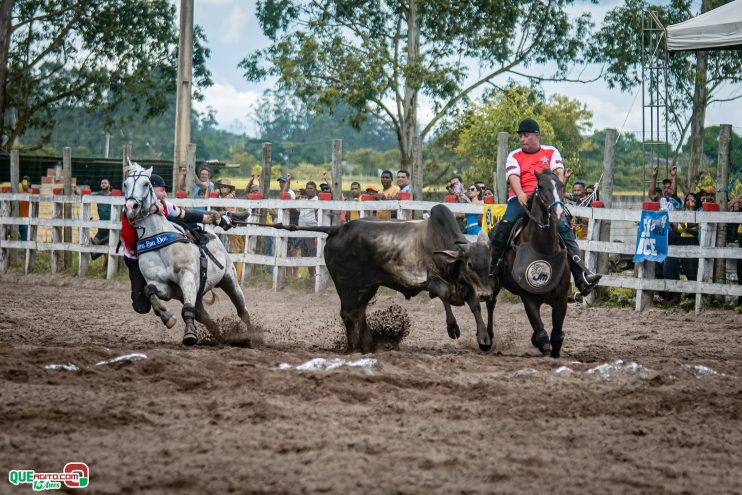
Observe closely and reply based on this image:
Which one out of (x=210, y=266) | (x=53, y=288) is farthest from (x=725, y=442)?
(x=53, y=288)

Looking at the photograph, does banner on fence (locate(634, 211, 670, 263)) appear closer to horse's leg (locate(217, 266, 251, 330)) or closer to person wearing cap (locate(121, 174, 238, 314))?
horse's leg (locate(217, 266, 251, 330))

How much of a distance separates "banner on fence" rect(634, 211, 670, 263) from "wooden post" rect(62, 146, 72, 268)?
12679 millimetres

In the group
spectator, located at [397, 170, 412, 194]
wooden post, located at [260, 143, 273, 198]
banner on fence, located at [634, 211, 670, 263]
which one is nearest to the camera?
banner on fence, located at [634, 211, 670, 263]

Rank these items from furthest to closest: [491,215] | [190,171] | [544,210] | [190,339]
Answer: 1. [190,171]
2. [491,215]
3. [190,339]
4. [544,210]

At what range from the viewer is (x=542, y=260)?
30.5 feet

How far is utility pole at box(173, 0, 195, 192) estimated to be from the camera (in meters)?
21.5

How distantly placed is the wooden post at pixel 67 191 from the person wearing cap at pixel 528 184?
13.5 metres

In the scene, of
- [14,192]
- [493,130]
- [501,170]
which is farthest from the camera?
[493,130]

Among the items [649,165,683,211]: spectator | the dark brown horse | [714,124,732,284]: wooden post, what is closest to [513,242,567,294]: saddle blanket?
the dark brown horse

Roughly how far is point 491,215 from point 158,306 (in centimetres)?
625

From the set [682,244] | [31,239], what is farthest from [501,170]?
[31,239]

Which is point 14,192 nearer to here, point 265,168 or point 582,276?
point 265,168

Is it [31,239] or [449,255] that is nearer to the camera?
[449,255]

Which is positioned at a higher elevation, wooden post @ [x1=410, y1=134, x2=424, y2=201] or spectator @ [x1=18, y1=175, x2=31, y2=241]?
wooden post @ [x1=410, y1=134, x2=424, y2=201]
